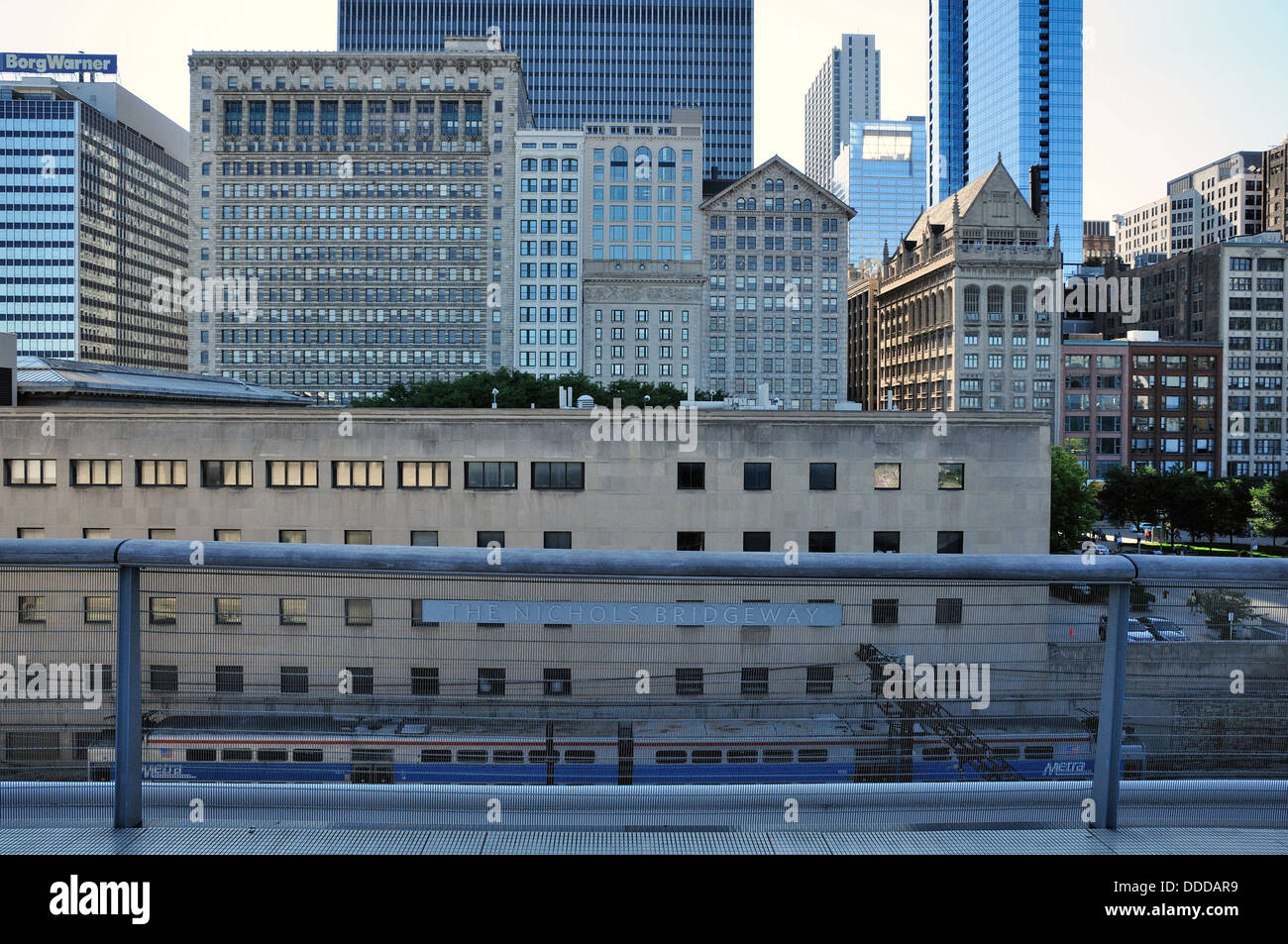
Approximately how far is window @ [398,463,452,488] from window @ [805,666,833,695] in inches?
1381

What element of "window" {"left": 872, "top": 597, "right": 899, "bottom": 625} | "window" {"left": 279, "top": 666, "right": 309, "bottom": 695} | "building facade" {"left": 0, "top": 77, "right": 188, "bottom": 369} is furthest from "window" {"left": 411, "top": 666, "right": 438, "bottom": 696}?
"building facade" {"left": 0, "top": 77, "right": 188, "bottom": 369}

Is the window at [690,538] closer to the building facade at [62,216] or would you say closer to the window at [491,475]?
the window at [491,475]

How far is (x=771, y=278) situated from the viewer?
452ft

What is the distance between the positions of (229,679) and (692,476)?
34545 millimetres

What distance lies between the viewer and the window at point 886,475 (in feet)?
130

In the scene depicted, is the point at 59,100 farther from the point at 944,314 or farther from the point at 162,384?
the point at 944,314

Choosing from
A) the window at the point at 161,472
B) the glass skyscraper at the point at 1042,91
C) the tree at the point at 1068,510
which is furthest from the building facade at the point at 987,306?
the window at the point at 161,472

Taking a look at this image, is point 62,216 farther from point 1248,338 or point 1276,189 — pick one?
point 1276,189

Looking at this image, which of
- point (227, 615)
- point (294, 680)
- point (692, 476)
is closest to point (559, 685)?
point (294, 680)

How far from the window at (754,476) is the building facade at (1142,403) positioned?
9764 cm

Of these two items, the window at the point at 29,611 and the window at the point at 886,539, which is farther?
the window at the point at 886,539

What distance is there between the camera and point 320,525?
128 ft

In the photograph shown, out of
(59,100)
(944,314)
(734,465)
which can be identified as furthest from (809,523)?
(59,100)
